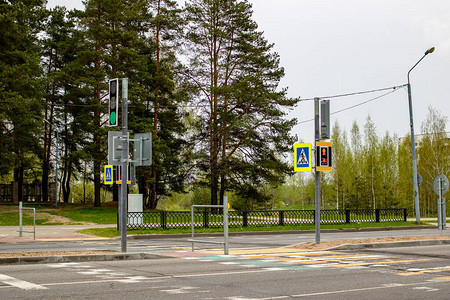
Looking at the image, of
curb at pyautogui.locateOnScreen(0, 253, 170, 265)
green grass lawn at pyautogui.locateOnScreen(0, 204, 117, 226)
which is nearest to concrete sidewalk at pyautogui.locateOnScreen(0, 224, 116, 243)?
green grass lawn at pyautogui.locateOnScreen(0, 204, 117, 226)

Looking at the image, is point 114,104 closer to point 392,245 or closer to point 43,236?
point 392,245

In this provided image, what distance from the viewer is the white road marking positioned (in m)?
8.47

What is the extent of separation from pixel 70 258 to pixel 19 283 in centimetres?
390

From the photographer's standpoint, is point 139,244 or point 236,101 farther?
point 236,101

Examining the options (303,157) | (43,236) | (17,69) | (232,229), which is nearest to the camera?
(303,157)

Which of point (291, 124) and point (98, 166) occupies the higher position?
point (291, 124)

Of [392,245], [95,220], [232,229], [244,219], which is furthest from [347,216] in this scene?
[95,220]

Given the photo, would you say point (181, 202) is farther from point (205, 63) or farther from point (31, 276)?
point (31, 276)

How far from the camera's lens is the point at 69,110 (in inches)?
2207

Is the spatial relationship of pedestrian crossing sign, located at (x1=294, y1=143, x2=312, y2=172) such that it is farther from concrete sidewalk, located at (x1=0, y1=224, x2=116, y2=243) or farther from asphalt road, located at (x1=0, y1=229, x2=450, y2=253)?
concrete sidewalk, located at (x1=0, y1=224, x2=116, y2=243)

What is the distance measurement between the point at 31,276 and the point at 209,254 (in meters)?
6.00

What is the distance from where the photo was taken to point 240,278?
9812 mm

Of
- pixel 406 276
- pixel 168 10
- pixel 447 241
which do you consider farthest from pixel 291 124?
pixel 406 276

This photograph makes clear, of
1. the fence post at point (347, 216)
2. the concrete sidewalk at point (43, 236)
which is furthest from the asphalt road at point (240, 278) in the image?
the fence post at point (347, 216)
